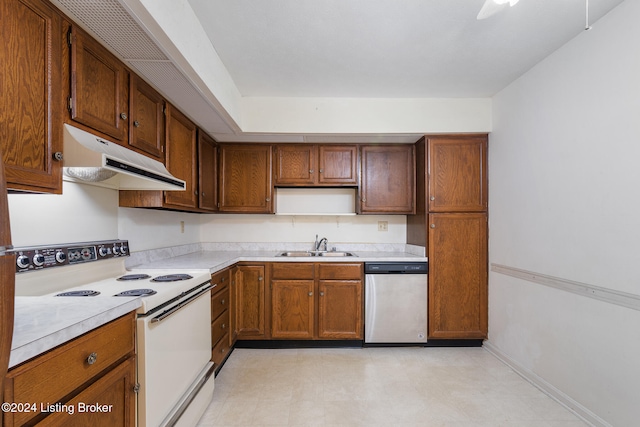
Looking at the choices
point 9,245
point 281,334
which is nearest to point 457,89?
point 281,334

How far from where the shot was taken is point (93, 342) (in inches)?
40.3

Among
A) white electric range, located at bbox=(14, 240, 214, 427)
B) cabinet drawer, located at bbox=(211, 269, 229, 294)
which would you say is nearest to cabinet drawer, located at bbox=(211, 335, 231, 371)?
white electric range, located at bbox=(14, 240, 214, 427)

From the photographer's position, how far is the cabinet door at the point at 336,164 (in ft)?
10.6

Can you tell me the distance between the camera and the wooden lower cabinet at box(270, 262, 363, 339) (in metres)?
2.91

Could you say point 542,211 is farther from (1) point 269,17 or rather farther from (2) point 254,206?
(2) point 254,206

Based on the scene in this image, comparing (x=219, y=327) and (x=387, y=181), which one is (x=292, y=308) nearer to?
(x=219, y=327)

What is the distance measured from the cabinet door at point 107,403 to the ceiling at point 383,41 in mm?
1879

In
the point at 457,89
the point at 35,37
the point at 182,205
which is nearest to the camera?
the point at 35,37

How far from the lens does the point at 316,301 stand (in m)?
2.93

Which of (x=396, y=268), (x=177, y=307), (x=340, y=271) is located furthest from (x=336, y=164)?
(x=177, y=307)

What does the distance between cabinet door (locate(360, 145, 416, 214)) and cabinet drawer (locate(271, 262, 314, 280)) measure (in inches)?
34.8

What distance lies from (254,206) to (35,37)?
224 centimetres

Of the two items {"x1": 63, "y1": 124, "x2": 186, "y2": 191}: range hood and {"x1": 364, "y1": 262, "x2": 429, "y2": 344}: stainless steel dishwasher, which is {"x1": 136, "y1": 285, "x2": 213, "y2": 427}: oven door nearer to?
{"x1": 63, "y1": 124, "x2": 186, "y2": 191}: range hood

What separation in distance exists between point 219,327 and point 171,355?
0.93 metres
